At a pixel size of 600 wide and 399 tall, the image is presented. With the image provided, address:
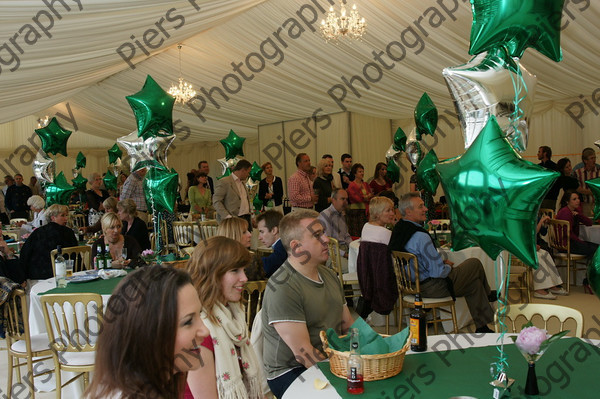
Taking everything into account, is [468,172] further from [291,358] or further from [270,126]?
[270,126]

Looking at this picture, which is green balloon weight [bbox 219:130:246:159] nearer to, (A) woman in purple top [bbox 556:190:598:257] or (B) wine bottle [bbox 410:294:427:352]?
(A) woman in purple top [bbox 556:190:598:257]

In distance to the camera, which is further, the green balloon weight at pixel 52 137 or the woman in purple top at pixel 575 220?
the green balloon weight at pixel 52 137

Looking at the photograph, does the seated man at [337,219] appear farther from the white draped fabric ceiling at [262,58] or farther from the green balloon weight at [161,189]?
the white draped fabric ceiling at [262,58]

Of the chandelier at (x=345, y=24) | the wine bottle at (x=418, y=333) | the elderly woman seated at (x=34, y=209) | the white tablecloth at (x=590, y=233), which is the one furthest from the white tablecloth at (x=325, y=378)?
the elderly woman seated at (x=34, y=209)

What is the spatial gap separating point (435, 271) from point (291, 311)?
225 cm

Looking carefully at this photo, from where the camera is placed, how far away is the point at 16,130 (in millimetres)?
16656

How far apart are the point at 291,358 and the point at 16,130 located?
54.7 feet

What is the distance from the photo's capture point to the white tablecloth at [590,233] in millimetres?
6414

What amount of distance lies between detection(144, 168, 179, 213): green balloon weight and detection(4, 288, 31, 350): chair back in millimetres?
1208

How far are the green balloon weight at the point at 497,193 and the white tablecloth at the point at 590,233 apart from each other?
544 cm

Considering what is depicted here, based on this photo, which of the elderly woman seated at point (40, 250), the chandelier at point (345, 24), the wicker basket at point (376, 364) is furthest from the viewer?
the chandelier at point (345, 24)

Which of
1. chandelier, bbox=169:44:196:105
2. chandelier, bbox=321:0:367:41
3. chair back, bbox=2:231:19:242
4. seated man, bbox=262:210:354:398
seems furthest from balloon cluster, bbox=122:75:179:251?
chandelier, bbox=169:44:196:105

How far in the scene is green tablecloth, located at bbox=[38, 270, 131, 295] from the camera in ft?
12.4

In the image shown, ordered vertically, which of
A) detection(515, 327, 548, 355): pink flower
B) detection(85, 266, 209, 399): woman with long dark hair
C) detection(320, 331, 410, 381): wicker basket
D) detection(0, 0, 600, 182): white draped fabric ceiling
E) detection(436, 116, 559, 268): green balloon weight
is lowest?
detection(320, 331, 410, 381): wicker basket
